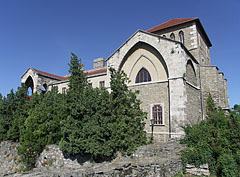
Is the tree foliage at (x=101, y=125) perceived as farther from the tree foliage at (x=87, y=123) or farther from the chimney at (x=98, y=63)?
the chimney at (x=98, y=63)

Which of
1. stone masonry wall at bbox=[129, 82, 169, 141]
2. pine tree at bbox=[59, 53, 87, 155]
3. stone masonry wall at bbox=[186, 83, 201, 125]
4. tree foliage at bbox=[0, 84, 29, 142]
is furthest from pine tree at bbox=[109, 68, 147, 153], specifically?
tree foliage at bbox=[0, 84, 29, 142]

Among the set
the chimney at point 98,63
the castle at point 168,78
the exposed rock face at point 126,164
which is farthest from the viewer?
the chimney at point 98,63

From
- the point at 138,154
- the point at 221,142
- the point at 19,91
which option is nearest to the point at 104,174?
the point at 138,154

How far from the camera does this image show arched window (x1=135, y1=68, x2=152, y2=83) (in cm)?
1520

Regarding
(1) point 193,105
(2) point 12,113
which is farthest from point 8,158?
(1) point 193,105

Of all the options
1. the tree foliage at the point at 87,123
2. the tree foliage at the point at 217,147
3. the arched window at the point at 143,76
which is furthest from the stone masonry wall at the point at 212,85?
the tree foliage at the point at 87,123

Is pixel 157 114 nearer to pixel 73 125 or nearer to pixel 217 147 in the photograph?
pixel 217 147

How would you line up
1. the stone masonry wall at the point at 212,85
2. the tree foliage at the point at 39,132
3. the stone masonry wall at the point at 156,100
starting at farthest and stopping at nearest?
the stone masonry wall at the point at 212,85 < the stone masonry wall at the point at 156,100 < the tree foliage at the point at 39,132

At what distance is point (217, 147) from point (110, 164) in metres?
6.02

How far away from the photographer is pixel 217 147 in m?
9.54

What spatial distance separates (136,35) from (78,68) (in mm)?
5801

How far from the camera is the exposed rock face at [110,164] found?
20.3ft

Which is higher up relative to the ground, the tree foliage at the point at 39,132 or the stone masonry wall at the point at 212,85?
the stone masonry wall at the point at 212,85

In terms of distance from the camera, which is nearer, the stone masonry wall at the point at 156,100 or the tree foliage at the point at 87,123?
the tree foliage at the point at 87,123
